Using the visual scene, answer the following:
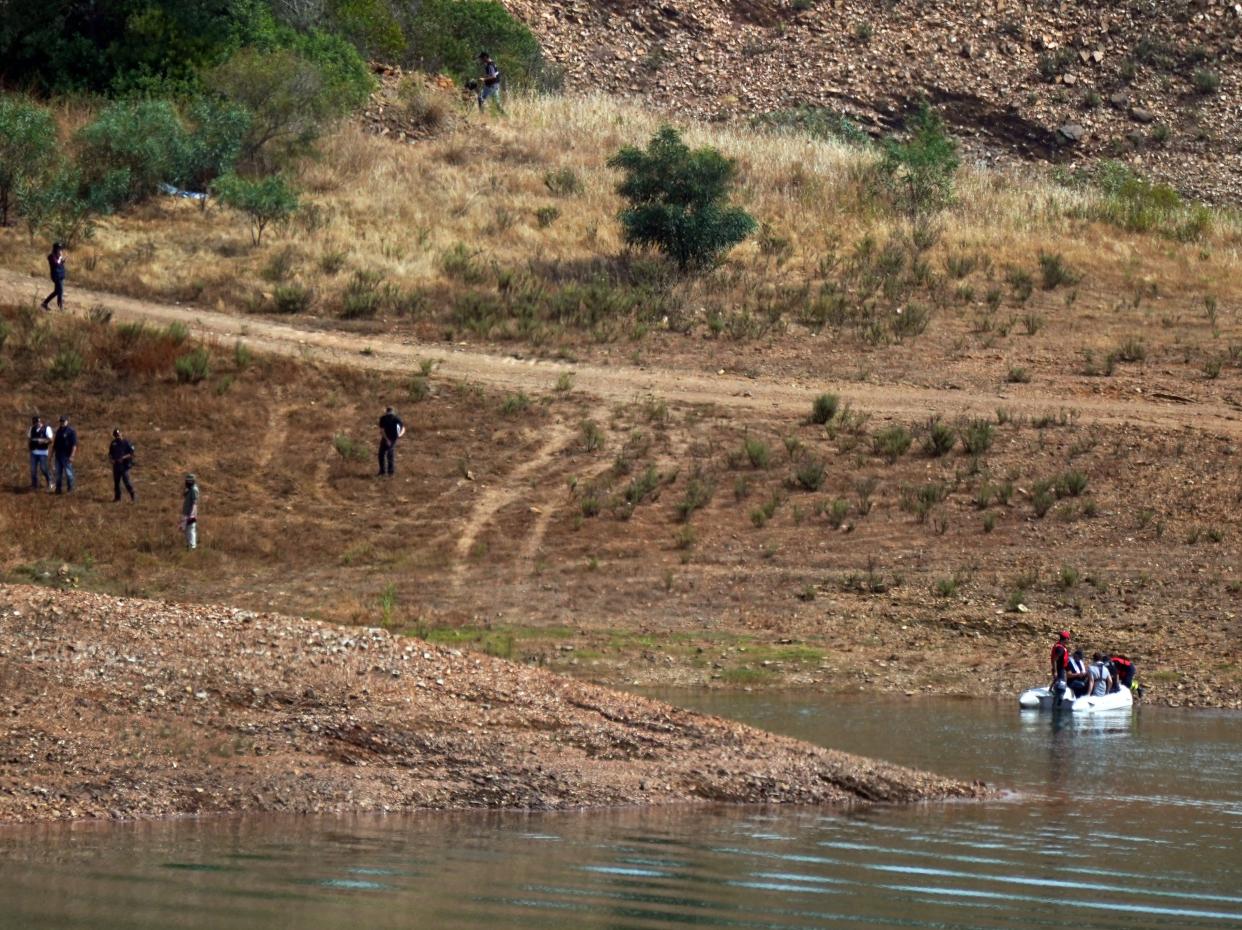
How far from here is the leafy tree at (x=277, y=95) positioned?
43812 mm

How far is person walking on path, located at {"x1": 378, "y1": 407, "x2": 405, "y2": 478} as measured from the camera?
29891 mm

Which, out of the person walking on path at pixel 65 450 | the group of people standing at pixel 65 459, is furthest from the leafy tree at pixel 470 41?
the person walking on path at pixel 65 450

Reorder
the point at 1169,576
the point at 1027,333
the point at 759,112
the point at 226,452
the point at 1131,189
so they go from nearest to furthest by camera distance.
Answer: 1. the point at 1169,576
2. the point at 226,452
3. the point at 1027,333
4. the point at 1131,189
5. the point at 759,112

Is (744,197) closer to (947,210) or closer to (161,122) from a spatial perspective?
(947,210)

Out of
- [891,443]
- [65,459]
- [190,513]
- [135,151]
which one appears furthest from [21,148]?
[891,443]

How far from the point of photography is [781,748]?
52.7 ft

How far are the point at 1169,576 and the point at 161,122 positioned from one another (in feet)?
84.7

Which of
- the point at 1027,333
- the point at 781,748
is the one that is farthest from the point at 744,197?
the point at 781,748

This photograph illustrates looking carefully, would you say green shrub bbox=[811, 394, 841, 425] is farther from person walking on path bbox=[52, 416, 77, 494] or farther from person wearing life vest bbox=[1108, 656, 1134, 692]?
person walking on path bbox=[52, 416, 77, 494]

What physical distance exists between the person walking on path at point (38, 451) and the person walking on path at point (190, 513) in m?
2.51

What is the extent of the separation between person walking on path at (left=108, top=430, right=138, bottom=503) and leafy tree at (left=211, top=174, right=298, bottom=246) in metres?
11.8

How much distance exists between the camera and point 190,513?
27453mm

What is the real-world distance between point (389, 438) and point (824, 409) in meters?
8.11

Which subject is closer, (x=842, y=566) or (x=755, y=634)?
(x=755, y=634)
